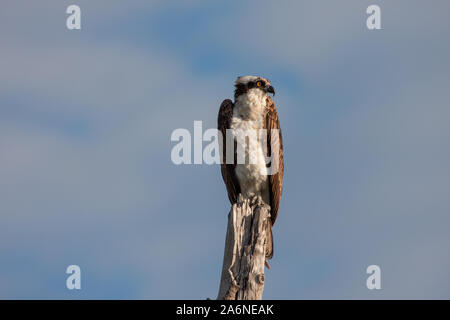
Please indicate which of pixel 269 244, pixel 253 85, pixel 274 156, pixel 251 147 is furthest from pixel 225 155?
pixel 269 244

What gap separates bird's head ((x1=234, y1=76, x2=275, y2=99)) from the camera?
11.7 metres

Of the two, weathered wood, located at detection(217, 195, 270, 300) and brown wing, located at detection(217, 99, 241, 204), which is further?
brown wing, located at detection(217, 99, 241, 204)

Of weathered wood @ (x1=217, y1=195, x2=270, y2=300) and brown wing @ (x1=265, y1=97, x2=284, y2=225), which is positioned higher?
brown wing @ (x1=265, y1=97, x2=284, y2=225)

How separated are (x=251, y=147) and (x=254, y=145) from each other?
0.06 metres

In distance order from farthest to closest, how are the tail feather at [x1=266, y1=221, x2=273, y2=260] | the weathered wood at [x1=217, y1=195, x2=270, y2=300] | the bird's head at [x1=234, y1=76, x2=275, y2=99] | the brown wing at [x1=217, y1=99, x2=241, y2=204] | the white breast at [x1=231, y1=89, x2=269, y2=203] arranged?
the bird's head at [x1=234, y1=76, x2=275, y2=99] → the brown wing at [x1=217, y1=99, x2=241, y2=204] → the white breast at [x1=231, y1=89, x2=269, y2=203] → the tail feather at [x1=266, y1=221, x2=273, y2=260] → the weathered wood at [x1=217, y1=195, x2=270, y2=300]

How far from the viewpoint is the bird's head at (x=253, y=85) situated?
38.3ft

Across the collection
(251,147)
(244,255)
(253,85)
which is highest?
(253,85)

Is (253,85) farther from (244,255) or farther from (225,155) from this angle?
(244,255)

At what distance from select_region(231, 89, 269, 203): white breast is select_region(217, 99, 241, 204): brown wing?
11cm

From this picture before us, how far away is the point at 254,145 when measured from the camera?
11.3 metres

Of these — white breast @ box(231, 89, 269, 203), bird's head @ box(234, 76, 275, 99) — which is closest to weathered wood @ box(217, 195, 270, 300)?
white breast @ box(231, 89, 269, 203)

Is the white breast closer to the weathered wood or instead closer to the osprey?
the osprey

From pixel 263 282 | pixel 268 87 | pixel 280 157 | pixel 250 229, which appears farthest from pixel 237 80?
pixel 263 282
